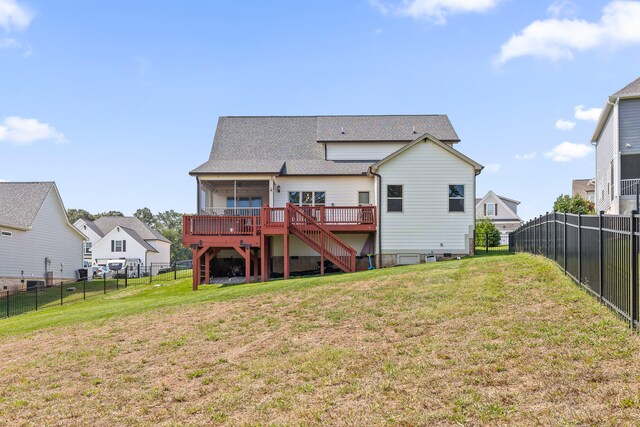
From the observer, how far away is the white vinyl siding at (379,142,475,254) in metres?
20.8

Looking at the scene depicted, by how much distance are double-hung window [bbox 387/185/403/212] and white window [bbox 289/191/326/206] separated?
3.42 meters

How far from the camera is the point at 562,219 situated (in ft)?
37.7

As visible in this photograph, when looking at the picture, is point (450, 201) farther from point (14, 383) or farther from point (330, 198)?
point (14, 383)

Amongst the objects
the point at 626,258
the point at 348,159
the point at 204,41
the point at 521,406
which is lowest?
the point at 521,406

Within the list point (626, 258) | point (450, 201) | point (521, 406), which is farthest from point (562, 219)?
point (450, 201)

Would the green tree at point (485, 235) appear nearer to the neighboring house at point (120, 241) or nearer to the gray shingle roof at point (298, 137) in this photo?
the gray shingle roof at point (298, 137)

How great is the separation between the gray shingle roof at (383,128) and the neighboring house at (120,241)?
32.2 meters

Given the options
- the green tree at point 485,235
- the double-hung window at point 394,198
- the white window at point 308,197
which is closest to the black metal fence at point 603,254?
the double-hung window at point 394,198

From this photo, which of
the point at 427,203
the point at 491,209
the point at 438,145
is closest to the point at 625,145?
the point at 438,145

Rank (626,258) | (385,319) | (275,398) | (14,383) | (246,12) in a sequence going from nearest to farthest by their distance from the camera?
(275,398) < (626,258) < (14,383) < (385,319) < (246,12)

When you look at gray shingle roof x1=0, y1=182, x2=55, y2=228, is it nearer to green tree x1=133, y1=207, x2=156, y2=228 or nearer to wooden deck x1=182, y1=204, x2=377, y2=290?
wooden deck x1=182, y1=204, x2=377, y2=290

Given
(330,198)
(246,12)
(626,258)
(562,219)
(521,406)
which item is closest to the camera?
(521,406)

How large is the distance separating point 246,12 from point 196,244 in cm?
856

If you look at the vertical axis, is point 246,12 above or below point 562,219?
above
